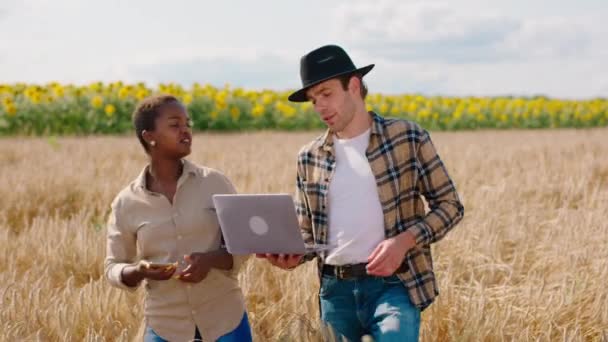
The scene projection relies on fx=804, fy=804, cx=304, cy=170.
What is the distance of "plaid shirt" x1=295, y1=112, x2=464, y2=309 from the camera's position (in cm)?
264

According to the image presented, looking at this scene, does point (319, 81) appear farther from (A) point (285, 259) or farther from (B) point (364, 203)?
(A) point (285, 259)

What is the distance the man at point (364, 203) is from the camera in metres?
2.62

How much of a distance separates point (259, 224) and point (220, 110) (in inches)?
572

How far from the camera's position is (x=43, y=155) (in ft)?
29.6

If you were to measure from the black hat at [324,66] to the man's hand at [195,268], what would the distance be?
67cm

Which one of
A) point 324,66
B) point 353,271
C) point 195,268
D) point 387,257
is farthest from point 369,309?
point 324,66

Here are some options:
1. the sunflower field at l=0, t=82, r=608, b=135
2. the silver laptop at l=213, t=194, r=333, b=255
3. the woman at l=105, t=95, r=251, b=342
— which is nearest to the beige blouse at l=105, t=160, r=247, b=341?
the woman at l=105, t=95, r=251, b=342

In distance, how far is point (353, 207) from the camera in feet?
8.85

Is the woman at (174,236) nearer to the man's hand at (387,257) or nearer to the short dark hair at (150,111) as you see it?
the short dark hair at (150,111)

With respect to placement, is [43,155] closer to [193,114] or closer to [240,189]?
[240,189]

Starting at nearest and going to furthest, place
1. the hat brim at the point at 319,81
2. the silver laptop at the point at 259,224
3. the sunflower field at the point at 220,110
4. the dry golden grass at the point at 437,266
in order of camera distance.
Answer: the silver laptop at the point at 259,224, the hat brim at the point at 319,81, the dry golden grass at the point at 437,266, the sunflower field at the point at 220,110

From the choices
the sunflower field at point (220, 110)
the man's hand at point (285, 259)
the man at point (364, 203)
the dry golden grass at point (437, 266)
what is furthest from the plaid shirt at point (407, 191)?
the sunflower field at point (220, 110)

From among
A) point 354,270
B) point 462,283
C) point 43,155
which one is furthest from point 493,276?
point 43,155

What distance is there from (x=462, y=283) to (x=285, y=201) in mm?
1958
